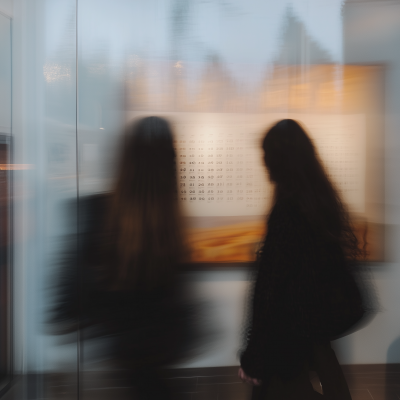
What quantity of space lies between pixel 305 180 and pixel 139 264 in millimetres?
835

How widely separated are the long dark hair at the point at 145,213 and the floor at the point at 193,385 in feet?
1.51

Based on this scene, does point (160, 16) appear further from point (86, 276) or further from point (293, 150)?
point (86, 276)

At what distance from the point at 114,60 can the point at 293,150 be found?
0.92 m

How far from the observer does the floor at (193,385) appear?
1287mm

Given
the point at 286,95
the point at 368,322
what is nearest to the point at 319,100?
the point at 286,95

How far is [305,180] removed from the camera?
4.18ft

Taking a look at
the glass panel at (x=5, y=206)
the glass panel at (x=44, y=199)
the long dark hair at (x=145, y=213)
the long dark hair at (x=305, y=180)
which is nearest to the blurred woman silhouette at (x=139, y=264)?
the long dark hair at (x=145, y=213)

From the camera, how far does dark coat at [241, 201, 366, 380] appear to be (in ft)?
3.93

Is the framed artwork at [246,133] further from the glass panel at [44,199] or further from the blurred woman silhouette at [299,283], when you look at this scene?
the glass panel at [44,199]

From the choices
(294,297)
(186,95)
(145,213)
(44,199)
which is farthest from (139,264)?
(186,95)

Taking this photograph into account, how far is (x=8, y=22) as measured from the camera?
128 centimetres

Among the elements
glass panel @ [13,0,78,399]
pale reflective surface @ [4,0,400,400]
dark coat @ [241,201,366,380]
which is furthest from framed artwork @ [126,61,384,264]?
glass panel @ [13,0,78,399]

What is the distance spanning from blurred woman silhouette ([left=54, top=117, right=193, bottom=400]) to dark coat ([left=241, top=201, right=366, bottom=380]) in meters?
0.34

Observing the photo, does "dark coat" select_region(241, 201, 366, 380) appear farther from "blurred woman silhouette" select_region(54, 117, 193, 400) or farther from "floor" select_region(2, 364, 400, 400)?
"blurred woman silhouette" select_region(54, 117, 193, 400)
